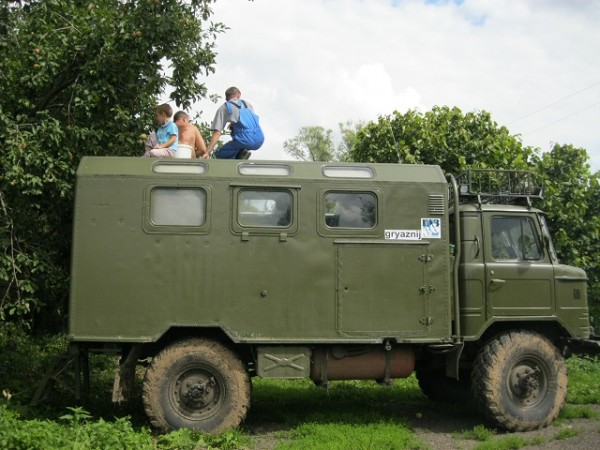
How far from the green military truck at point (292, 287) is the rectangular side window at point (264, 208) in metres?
0.02

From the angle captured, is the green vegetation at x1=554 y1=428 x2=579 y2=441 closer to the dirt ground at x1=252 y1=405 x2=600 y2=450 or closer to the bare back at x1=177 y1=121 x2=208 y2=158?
the dirt ground at x1=252 y1=405 x2=600 y2=450

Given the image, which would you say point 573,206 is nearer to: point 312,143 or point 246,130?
point 246,130

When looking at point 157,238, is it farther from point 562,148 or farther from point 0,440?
point 562,148

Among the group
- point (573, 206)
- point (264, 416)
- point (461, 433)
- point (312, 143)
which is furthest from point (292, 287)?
point (312, 143)

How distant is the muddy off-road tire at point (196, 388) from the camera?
25.3 feet

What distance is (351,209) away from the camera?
8180 mm

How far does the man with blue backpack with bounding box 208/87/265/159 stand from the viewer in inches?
348

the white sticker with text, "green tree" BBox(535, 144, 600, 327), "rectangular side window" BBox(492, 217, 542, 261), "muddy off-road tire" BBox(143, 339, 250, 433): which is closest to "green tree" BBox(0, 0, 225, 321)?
"muddy off-road tire" BBox(143, 339, 250, 433)

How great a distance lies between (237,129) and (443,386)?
4620 millimetres

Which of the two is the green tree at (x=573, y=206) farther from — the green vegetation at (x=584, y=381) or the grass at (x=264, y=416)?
the grass at (x=264, y=416)

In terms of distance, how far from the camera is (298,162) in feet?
27.0

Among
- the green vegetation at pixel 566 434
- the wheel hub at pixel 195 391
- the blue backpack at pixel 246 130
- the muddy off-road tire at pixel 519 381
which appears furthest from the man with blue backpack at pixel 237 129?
the green vegetation at pixel 566 434

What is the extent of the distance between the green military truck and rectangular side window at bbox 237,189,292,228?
2 centimetres

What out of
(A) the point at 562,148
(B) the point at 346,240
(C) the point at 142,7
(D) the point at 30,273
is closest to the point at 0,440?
(D) the point at 30,273
